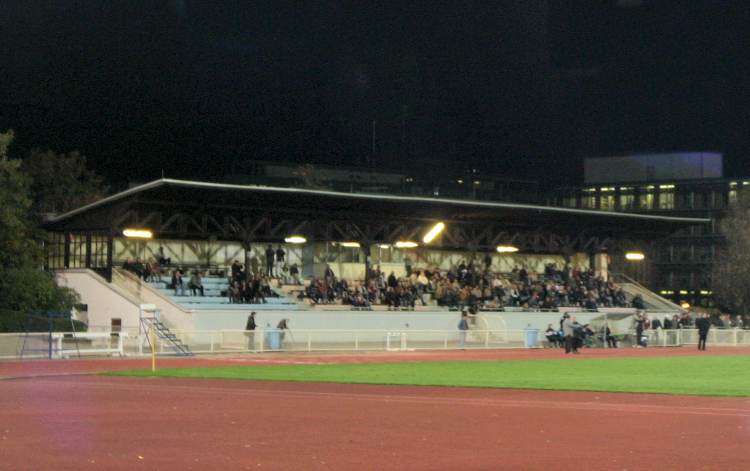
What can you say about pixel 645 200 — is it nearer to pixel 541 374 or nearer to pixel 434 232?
pixel 434 232

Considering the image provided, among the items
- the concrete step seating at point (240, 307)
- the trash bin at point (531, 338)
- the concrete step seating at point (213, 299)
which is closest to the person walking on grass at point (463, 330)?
the trash bin at point (531, 338)

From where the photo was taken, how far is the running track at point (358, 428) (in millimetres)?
13633

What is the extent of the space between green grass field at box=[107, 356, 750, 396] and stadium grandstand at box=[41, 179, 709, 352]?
15.8 metres

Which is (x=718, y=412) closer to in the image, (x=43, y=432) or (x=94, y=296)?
(x=43, y=432)

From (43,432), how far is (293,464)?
493 centimetres

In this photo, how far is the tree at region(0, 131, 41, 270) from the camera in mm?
55750

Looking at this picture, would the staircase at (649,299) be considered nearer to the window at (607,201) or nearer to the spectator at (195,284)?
the spectator at (195,284)

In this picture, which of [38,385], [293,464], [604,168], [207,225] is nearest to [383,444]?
[293,464]

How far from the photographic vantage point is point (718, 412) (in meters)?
20.3

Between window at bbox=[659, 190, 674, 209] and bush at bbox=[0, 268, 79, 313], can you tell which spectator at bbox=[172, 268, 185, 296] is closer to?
bush at bbox=[0, 268, 79, 313]

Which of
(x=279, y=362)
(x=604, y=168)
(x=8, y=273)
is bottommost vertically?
(x=279, y=362)

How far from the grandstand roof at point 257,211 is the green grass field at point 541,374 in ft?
65.0

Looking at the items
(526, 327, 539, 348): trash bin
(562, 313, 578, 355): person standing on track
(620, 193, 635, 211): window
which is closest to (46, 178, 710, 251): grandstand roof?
(526, 327, 539, 348): trash bin

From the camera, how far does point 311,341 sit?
50.7m
